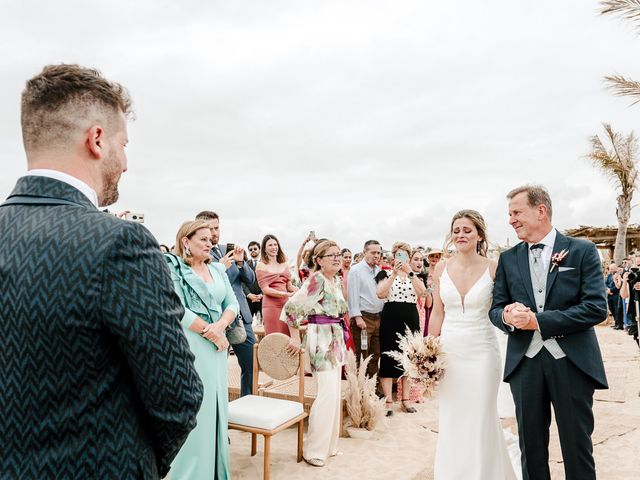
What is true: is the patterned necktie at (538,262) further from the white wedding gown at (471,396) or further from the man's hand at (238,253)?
the man's hand at (238,253)

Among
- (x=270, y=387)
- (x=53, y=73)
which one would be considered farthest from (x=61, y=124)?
(x=270, y=387)

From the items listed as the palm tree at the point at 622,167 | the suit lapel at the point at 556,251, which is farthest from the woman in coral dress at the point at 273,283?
the palm tree at the point at 622,167

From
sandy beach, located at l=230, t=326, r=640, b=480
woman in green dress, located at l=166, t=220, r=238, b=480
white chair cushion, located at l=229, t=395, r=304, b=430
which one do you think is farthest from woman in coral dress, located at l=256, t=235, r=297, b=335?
woman in green dress, located at l=166, t=220, r=238, b=480

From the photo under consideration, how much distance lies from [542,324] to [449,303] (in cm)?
99

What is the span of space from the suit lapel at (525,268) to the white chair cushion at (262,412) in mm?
2330

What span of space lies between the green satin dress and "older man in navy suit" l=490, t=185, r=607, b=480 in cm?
212

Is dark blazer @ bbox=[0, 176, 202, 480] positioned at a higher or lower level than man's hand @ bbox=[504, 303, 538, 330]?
higher

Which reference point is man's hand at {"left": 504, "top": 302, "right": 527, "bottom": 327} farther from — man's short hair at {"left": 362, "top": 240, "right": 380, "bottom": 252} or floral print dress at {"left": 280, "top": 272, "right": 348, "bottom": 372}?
man's short hair at {"left": 362, "top": 240, "right": 380, "bottom": 252}

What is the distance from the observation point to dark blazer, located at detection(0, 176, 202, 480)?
43.6 inches

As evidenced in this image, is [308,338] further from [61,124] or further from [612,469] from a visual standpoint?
[61,124]

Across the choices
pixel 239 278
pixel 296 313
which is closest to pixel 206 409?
pixel 296 313

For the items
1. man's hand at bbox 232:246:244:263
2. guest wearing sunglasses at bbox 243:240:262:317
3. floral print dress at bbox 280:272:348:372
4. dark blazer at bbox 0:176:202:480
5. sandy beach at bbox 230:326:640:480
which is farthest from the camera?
guest wearing sunglasses at bbox 243:240:262:317

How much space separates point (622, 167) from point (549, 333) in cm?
2108

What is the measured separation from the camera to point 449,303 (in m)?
4.02
